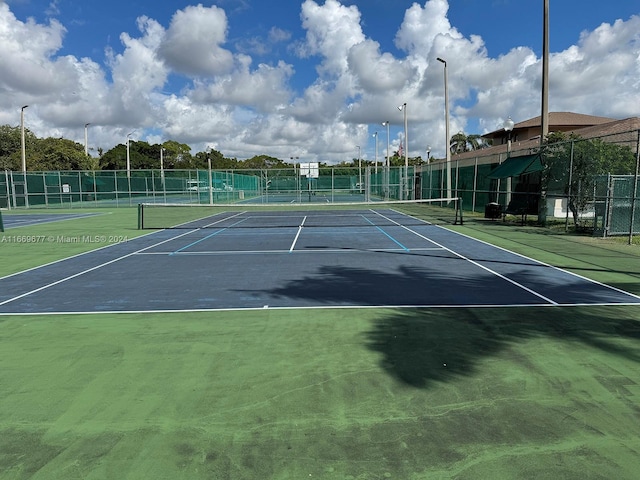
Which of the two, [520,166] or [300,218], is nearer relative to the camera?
[520,166]

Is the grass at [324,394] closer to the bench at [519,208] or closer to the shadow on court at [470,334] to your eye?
the shadow on court at [470,334]

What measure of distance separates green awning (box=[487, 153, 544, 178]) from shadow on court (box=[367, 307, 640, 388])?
1459 cm

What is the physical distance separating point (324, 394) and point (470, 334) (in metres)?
2.55

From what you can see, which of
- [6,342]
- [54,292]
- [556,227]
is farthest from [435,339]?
[556,227]

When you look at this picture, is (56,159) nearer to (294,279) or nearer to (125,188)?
(125,188)

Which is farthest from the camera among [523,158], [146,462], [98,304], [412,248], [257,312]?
[523,158]

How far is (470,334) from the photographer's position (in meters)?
6.27

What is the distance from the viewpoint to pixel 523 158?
855 inches

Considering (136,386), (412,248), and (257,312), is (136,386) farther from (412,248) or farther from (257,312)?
(412,248)

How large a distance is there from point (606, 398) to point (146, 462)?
408 cm

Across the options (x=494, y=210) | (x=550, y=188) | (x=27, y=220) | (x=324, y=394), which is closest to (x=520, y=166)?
(x=550, y=188)

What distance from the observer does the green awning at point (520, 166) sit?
2058 cm

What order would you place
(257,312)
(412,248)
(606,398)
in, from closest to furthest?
(606,398) < (257,312) < (412,248)

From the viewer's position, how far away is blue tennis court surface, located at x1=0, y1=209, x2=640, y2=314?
321 inches
